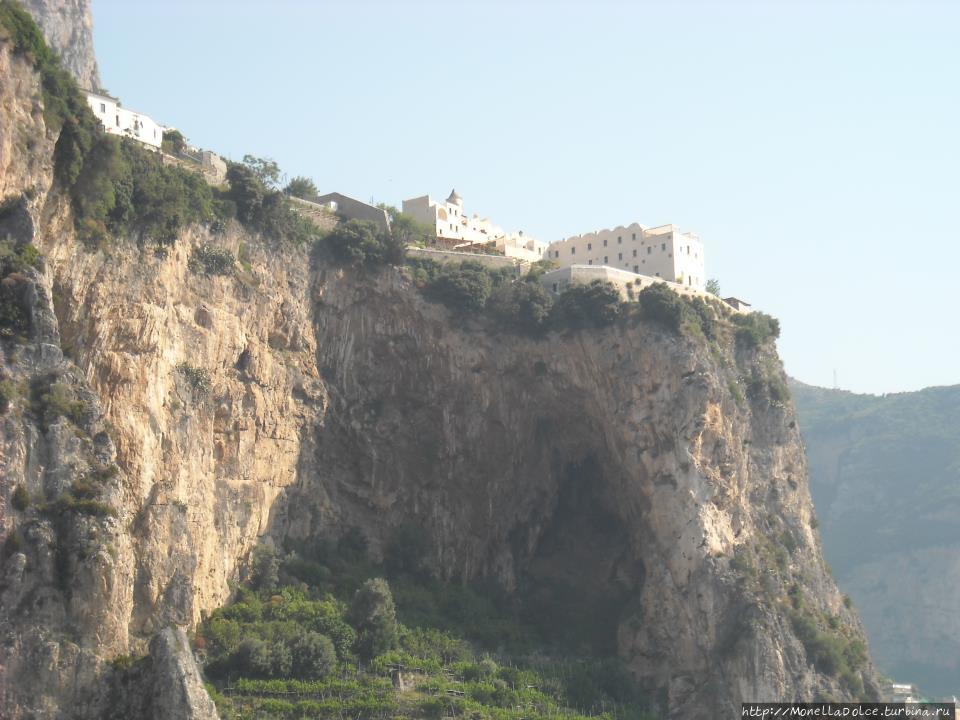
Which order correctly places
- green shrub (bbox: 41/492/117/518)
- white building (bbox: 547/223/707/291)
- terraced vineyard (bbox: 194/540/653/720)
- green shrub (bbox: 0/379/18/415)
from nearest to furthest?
green shrub (bbox: 0/379/18/415) → green shrub (bbox: 41/492/117/518) → terraced vineyard (bbox: 194/540/653/720) → white building (bbox: 547/223/707/291)

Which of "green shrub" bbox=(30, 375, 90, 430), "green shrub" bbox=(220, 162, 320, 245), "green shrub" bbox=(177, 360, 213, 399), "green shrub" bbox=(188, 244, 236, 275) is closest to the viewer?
"green shrub" bbox=(30, 375, 90, 430)

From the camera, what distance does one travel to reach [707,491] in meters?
59.6

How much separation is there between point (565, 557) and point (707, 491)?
8.74 metres

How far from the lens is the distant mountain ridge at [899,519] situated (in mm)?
120938

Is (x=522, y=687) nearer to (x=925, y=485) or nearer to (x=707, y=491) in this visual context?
(x=707, y=491)

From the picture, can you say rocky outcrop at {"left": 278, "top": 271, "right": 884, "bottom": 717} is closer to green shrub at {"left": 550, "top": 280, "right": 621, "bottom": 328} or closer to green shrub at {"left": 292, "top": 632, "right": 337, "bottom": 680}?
green shrub at {"left": 550, "top": 280, "right": 621, "bottom": 328}

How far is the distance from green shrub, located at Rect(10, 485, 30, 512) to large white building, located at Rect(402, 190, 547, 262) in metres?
35.7

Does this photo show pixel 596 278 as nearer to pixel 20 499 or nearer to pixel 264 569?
pixel 264 569

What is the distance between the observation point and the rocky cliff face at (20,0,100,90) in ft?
321

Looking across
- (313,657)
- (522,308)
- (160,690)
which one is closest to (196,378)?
(313,657)

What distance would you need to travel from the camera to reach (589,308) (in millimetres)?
62781

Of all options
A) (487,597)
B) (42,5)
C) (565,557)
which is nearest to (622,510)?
(565,557)

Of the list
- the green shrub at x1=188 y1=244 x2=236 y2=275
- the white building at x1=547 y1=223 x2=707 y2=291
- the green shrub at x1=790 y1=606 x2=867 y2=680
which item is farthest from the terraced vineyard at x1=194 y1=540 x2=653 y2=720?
the white building at x1=547 y1=223 x2=707 y2=291

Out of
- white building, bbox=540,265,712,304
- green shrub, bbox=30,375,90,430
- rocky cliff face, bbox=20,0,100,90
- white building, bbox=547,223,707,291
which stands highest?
rocky cliff face, bbox=20,0,100,90
